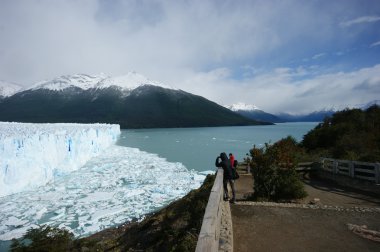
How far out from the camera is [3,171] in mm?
16922

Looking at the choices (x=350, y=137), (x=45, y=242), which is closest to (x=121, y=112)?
(x=350, y=137)

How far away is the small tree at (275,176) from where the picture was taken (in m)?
10.4

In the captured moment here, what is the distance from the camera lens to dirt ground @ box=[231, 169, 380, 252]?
18.0 ft

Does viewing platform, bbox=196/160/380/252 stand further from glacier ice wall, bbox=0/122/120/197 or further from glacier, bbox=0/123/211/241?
glacier ice wall, bbox=0/122/120/197

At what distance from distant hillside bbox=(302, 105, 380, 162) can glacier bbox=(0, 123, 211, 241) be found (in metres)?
10.1

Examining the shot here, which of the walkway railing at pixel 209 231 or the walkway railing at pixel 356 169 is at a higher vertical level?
the walkway railing at pixel 209 231

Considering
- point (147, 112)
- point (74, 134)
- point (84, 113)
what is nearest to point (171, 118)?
point (147, 112)

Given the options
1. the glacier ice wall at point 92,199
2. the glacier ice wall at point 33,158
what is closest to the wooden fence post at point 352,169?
the glacier ice wall at point 92,199

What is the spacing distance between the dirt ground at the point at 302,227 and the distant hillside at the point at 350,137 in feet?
23.4

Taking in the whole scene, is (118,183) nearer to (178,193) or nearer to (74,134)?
(178,193)

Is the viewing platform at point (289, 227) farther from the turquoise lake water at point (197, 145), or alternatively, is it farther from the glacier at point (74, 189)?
the glacier at point (74, 189)

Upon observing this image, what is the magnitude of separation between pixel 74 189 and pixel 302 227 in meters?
16.0

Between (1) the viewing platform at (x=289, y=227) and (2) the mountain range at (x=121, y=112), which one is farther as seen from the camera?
(2) the mountain range at (x=121, y=112)

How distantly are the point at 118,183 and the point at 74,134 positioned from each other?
1061 cm
